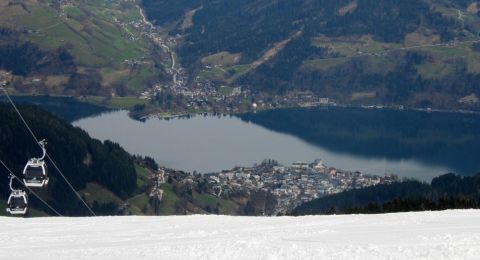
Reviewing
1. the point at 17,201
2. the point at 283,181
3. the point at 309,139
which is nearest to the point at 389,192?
the point at 283,181

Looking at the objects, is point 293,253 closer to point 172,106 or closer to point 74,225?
point 74,225

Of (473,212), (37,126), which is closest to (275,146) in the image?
(37,126)

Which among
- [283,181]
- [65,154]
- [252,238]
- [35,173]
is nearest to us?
[252,238]

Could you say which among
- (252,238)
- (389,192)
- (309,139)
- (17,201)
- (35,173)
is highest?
(252,238)

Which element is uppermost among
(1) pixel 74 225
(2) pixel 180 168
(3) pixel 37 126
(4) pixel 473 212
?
(4) pixel 473 212

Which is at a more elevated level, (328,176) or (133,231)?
(133,231)

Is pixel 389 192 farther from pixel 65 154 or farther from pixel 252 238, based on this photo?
pixel 252 238

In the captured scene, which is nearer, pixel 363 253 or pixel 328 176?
pixel 363 253
